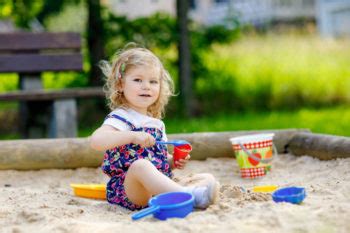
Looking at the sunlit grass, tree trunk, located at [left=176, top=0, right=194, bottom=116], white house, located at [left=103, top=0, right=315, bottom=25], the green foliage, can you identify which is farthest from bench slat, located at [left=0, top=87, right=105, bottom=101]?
white house, located at [left=103, top=0, right=315, bottom=25]

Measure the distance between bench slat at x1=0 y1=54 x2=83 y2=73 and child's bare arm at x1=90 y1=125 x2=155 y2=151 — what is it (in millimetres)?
2924

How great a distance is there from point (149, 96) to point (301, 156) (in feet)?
4.80

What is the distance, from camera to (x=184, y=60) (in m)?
6.48

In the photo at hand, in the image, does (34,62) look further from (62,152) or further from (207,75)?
(207,75)

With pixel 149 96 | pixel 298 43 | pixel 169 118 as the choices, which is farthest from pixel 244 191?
pixel 298 43

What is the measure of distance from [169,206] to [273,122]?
3.68 metres

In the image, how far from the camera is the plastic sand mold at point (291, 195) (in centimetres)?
251

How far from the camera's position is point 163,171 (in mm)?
2885

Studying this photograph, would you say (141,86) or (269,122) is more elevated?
(141,86)

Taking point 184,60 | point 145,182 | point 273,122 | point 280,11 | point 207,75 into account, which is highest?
point 280,11

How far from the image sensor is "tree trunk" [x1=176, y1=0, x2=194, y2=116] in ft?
21.1

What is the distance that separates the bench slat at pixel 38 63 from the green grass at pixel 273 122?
999 mm

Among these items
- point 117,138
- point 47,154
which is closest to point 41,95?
point 47,154

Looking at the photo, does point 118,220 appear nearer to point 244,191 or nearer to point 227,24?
point 244,191
